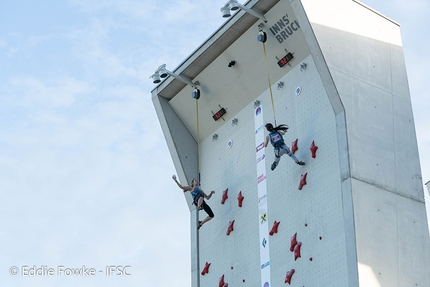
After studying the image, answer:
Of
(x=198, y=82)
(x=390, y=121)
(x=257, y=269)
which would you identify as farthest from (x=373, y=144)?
(x=198, y=82)

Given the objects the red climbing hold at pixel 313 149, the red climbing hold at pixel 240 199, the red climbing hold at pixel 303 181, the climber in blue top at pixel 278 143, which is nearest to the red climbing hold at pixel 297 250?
the red climbing hold at pixel 303 181

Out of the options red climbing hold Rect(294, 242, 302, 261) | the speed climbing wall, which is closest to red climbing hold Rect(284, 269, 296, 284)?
the speed climbing wall

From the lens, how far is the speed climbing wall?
43.1 feet

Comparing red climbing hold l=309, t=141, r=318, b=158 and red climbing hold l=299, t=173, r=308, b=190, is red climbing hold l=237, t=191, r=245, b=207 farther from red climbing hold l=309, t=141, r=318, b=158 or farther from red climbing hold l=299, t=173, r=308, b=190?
red climbing hold l=309, t=141, r=318, b=158

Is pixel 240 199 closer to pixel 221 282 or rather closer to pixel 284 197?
pixel 284 197

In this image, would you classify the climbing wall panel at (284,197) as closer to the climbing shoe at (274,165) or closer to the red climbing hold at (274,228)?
the red climbing hold at (274,228)

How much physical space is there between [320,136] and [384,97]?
1250 millimetres

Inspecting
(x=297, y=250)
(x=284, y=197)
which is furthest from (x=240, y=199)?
(x=297, y=250)

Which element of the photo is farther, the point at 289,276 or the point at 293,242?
the point at 293,242

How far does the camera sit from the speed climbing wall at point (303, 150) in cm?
1315

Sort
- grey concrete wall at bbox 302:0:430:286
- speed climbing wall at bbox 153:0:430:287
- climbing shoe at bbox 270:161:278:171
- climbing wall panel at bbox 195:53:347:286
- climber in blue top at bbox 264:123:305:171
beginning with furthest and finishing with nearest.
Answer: climbing shoe at bbox 270:161:278:171 → climber in blue top at bbox 264:123:305:171 → climbing wall panel at bbox 195:53:347:286 → speed climbing wall at bbox 153:0:430:287 → grey concrete wall at bbox 302:0:430:286

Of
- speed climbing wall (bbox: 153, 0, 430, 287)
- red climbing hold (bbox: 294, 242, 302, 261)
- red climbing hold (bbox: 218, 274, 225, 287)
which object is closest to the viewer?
speed climbing wall (bbox: 153, 0, 430, 287)

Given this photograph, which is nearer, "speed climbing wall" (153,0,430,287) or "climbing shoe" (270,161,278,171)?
"speed climbing wall" (153,0,430,287)

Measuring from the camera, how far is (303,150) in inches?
573
